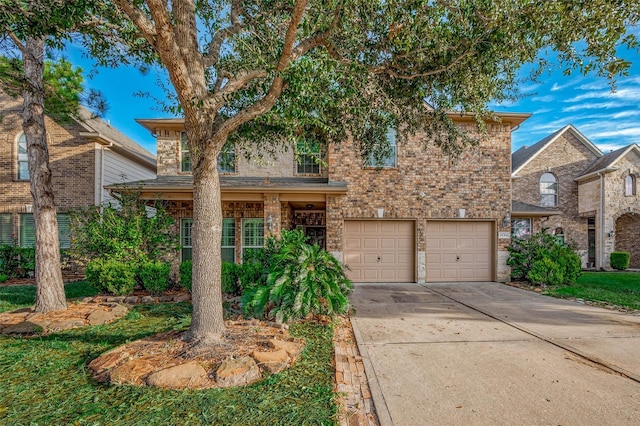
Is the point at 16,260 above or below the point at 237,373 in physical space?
above

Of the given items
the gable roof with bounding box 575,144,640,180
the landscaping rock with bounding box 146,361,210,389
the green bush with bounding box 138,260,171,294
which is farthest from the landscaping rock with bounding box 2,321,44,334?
the gable roof with bounding box 575,144,640,180

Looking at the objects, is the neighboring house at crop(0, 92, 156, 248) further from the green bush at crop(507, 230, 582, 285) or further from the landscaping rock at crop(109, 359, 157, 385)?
the green bush at crop(507, 230, 582, 285)

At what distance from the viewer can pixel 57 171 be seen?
36.8 ft

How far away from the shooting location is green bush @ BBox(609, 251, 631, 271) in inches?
577

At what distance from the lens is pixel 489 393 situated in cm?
321

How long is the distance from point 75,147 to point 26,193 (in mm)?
2567

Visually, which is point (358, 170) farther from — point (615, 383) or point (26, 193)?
point (26, 193)

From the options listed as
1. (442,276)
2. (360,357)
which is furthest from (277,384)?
(442,276)

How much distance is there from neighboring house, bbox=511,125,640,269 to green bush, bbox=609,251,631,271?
22cm

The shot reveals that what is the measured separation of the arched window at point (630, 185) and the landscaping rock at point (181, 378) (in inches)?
831

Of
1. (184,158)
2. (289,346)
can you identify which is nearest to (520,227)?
(289,346)

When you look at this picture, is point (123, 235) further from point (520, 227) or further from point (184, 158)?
point (520, 227)

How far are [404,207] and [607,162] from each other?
1273 centimetres

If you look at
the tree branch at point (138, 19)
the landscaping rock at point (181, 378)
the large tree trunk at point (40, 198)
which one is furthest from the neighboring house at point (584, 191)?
the large tree trunk at point (40, 198)
